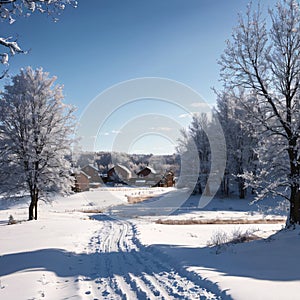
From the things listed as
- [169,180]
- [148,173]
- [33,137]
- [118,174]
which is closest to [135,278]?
[33,137]

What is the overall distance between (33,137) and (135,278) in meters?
14.6

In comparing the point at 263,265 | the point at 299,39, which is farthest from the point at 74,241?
the point at 299,39

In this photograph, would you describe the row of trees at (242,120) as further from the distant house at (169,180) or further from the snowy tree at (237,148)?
the distant house at (169,180)

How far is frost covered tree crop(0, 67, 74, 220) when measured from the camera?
1864 cm

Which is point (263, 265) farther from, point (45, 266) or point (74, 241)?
point (74, 241)

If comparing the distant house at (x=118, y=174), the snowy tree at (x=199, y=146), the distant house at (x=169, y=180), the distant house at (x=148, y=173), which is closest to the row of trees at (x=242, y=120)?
the snowy tree at (x=199, y=146)

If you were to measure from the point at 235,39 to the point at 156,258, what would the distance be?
921 cm

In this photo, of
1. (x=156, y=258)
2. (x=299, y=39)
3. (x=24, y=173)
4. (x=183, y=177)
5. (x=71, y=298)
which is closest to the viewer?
(x=71, y=298)

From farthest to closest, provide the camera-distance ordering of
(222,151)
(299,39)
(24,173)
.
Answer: (222,151)
(24,173)
(299,39)

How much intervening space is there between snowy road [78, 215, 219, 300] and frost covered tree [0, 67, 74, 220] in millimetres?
10067

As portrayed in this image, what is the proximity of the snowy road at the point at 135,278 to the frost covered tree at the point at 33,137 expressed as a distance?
396 inches

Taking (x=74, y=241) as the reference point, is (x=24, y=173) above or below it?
above

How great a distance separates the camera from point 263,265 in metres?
7.75

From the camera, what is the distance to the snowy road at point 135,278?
591 cm
